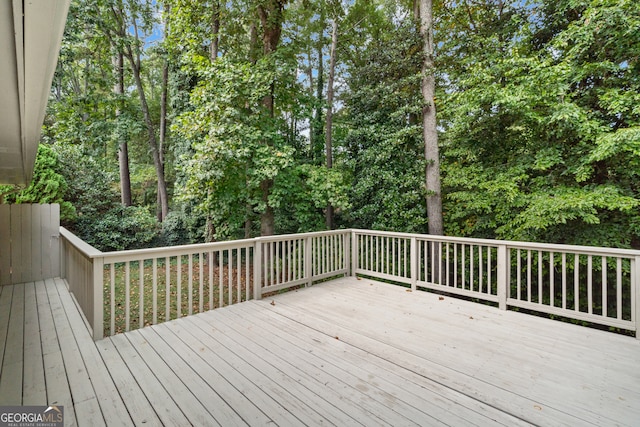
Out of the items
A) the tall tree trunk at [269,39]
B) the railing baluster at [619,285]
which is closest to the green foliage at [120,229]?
the tall tree trunk at [269,39]

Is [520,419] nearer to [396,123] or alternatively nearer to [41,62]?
[41,62]

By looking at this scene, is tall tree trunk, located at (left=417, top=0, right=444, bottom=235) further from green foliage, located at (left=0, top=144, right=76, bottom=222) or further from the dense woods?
green foliage, located at (left=0, top=144, right=76, bottom=222)

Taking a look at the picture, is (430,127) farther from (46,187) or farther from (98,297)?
(46,187)

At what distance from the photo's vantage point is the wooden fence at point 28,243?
480cm

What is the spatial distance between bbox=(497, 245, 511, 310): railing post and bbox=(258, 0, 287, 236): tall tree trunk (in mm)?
4239

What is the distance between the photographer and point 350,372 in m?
2.34

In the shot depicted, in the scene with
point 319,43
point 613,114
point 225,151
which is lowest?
point 225,151

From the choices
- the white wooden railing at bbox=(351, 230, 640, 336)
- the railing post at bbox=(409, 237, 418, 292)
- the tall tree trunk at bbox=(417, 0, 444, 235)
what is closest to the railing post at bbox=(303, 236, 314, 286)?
the white wooden railing at bbox=(351, 230, 640, 336)

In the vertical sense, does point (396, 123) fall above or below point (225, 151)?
above

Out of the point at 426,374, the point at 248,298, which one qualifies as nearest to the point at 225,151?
the point at 248,298

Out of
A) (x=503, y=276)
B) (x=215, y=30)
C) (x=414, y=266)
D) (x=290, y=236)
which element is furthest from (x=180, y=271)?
(x=215, y=30)

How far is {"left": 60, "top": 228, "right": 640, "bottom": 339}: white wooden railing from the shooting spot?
118 inches

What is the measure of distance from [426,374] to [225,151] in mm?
4587

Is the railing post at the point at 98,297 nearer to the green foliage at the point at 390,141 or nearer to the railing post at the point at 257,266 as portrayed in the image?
the railing post at the point at 257,266
